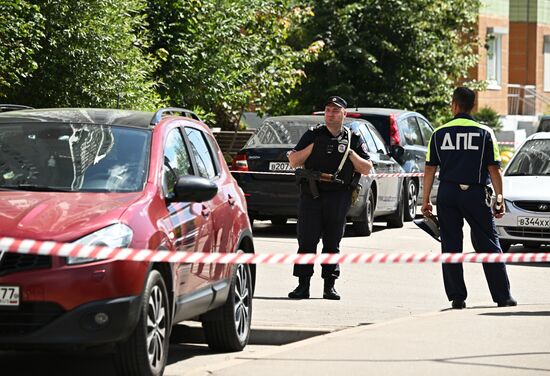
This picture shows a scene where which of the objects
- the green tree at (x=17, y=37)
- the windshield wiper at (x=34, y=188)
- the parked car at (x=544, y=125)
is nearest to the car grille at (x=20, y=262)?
the windshield wiper at (x=34, y=188)

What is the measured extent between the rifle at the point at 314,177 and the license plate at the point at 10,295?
542 cm

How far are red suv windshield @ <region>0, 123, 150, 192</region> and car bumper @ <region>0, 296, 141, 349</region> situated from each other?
1.12m

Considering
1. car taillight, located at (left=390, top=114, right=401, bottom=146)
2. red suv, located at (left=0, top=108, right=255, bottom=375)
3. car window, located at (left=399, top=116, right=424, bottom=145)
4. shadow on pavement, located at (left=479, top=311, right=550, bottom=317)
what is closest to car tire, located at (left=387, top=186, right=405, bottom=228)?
car taillight, located at (left=390, top=114, right=401, bottom=146)

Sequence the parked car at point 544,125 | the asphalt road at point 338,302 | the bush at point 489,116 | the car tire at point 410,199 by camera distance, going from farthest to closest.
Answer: the bush at point 489,116, the parked car at point 544,125, the car tire at point 410,199, the asphalt road at point 338,302

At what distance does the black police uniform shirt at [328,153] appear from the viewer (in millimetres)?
12711

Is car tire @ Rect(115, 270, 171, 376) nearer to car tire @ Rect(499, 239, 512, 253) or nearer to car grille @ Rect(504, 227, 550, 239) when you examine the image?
car grille @ Rect(504, 227, 550, 239)

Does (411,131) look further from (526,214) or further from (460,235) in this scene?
(460,235)

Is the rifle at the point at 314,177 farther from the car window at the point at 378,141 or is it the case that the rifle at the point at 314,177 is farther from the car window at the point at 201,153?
the car window at the point at 378,141

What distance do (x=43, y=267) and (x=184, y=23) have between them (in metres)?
14.8

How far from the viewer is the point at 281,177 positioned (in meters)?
18.6

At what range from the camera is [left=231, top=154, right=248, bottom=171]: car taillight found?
736 inches

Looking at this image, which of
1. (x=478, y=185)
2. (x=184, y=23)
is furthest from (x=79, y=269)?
(x=184, y=23)

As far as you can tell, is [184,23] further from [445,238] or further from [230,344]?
[230,344]

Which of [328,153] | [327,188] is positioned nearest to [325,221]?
[327,188]
